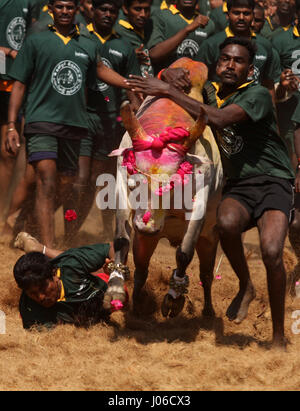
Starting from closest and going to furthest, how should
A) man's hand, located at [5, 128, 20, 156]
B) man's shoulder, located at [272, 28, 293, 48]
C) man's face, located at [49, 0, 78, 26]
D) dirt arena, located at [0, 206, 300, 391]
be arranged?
dirt arena, located at [0, 206, 300, 391] < man's hand, located at [5, 128, 20, 156] < man's face, located at [49, 0, 78, 26] < man's shoulder, located at [272, 28, 293, 48]

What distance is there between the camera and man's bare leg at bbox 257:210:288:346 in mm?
6492

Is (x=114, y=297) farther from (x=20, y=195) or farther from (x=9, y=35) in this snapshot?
(x=9, y=35)

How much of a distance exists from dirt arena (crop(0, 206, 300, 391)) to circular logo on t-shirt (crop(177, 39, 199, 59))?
2.65m

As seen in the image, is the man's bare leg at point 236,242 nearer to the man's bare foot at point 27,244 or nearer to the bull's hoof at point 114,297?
the bull's hoof at point 114,297

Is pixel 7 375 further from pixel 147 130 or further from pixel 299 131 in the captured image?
pixel 299 131

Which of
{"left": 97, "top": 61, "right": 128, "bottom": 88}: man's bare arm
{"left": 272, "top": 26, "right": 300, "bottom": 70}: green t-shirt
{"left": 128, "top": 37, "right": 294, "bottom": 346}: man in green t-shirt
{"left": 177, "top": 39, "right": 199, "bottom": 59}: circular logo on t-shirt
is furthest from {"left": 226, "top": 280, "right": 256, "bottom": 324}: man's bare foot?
{"left": 272, "top": 26, "right": 300, "bottom": 70}: green t-shirt

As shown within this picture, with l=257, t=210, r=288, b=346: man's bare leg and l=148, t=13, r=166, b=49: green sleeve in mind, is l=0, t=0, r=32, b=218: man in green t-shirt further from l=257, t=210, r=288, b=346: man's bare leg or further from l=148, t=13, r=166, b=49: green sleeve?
l=257, t=210, r=288, b=346: man's bare leg

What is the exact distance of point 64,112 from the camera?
8.85 m

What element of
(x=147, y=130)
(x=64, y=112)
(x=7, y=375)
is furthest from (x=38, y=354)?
(x=64, y=112)

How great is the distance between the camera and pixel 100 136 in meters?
9.70

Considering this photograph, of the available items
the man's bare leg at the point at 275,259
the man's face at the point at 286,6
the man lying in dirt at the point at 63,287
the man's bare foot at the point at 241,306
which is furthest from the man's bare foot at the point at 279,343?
the man's face at the point at 286,6

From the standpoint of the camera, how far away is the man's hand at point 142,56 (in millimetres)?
9469

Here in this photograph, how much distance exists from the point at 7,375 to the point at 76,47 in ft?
12.6

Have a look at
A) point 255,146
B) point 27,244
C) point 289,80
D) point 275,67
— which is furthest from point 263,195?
point 275,67
